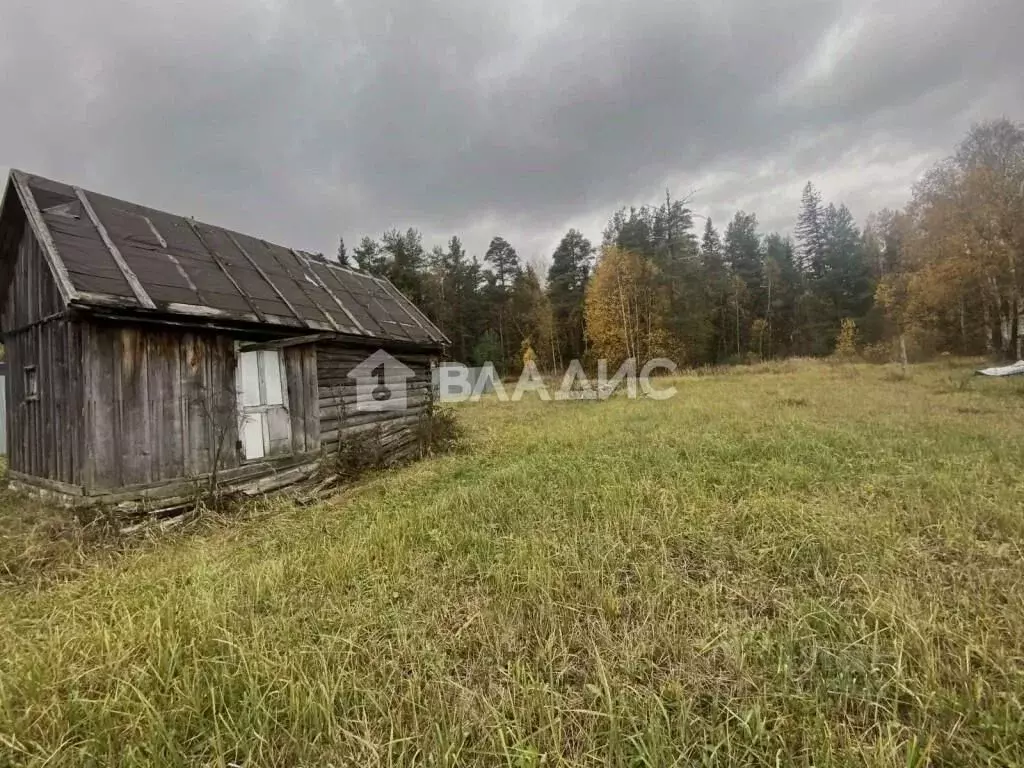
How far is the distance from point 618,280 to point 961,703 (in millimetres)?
31360

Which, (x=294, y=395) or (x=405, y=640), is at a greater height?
(x=294, y=395)

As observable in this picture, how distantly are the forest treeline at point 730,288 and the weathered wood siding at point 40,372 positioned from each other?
1133 inches

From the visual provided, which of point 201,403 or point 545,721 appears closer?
point 545,721

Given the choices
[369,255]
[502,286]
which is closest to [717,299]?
[502,286]

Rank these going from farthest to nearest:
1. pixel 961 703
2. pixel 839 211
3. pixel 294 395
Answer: pixel 839 211 < pixel 294 395 < pixel 961 703

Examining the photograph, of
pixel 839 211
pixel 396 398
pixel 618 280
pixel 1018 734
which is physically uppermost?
pixel 839 211

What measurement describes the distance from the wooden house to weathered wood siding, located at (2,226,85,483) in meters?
0.03

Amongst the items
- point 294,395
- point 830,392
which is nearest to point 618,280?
point 830,392

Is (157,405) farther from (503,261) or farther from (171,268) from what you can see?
(503,261)

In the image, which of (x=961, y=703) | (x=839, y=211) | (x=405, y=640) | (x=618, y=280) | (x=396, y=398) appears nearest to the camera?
(x=961, y=703)

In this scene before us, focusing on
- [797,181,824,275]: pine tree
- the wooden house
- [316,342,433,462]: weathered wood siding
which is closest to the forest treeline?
[797,181,824,275]: pine tree

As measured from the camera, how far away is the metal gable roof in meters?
5.52

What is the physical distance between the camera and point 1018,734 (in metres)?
1.85

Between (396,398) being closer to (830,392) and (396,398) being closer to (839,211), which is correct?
(830,392)
